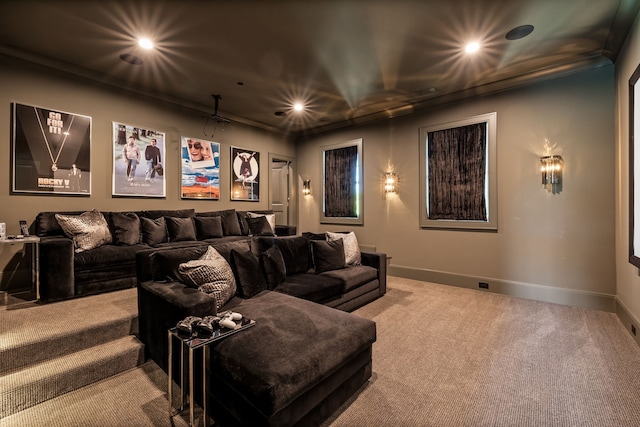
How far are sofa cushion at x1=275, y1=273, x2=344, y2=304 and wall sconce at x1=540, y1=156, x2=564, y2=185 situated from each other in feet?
10.1

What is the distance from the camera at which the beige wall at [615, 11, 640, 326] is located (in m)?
2.68

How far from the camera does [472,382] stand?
2.03 meters

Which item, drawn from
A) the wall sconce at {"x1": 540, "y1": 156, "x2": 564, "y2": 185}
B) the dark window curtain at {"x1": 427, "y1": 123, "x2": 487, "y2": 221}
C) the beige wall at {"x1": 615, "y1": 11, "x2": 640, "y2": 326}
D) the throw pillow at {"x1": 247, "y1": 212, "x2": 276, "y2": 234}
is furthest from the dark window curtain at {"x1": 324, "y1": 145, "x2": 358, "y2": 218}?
the beige wall at {"x1": 615, "y1": 11, "x2": 640, "y2": 326}

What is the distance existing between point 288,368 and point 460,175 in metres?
4.19

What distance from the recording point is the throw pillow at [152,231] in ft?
13.5

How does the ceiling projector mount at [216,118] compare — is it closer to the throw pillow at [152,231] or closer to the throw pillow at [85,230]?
the throw pillow at [152,231]

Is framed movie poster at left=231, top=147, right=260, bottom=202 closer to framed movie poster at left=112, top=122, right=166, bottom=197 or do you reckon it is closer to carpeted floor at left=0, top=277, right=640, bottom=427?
framed movie poster at left=112, top=122, right=166, bottom=197

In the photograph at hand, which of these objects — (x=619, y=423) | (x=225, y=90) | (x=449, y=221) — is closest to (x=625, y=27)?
(x=449, y=221)

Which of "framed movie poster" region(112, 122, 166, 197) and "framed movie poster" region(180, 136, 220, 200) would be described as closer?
"framed movie poster" region(112, 122, 166, 197)

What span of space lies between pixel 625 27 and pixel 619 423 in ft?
11.3

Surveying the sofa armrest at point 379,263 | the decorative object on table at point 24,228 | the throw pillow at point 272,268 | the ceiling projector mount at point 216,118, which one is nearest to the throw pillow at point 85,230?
the decorative object on table at point 24,228

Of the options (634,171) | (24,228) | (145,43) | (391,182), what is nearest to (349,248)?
(391,182)

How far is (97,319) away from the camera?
97.6 inches

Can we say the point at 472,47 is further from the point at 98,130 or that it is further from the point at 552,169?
the point at 98,130
